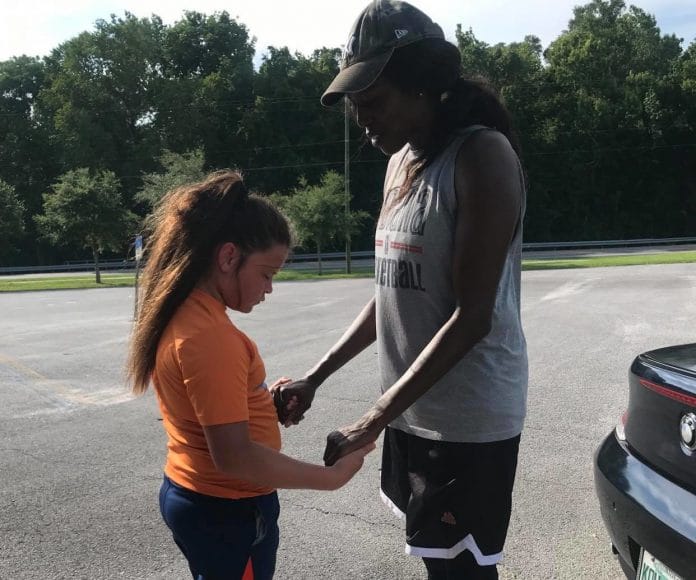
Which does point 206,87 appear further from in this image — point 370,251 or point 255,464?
point 255,464

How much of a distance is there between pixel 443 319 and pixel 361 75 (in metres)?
0.69

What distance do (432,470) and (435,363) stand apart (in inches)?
14.5

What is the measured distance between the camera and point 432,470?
6.21 feet

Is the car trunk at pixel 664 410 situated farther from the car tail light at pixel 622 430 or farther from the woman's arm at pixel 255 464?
the woman's arm at pixel 255 464

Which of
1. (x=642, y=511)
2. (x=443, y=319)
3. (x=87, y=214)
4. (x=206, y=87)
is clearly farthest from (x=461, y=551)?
(x=206, y=87)

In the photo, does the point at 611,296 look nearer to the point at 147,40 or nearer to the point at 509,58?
the point at 509,58

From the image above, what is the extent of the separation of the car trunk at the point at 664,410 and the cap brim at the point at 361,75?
1512mm

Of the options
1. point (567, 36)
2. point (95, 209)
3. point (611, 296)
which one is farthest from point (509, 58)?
point (611, 296)

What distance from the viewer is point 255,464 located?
1585 mm

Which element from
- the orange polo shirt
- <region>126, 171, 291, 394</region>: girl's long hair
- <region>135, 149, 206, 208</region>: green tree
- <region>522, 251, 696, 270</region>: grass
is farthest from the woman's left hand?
<region>135, 149, 206, 208</region>: green tree

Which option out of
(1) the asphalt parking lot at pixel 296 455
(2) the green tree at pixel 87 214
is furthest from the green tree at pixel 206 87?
(1) the asphalt parking lot at pixel 296 455

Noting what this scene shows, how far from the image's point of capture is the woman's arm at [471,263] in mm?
1696

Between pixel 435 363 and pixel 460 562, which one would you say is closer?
pixel 435 363

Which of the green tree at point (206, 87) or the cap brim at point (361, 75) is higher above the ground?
the green tree at point (206, 87)
